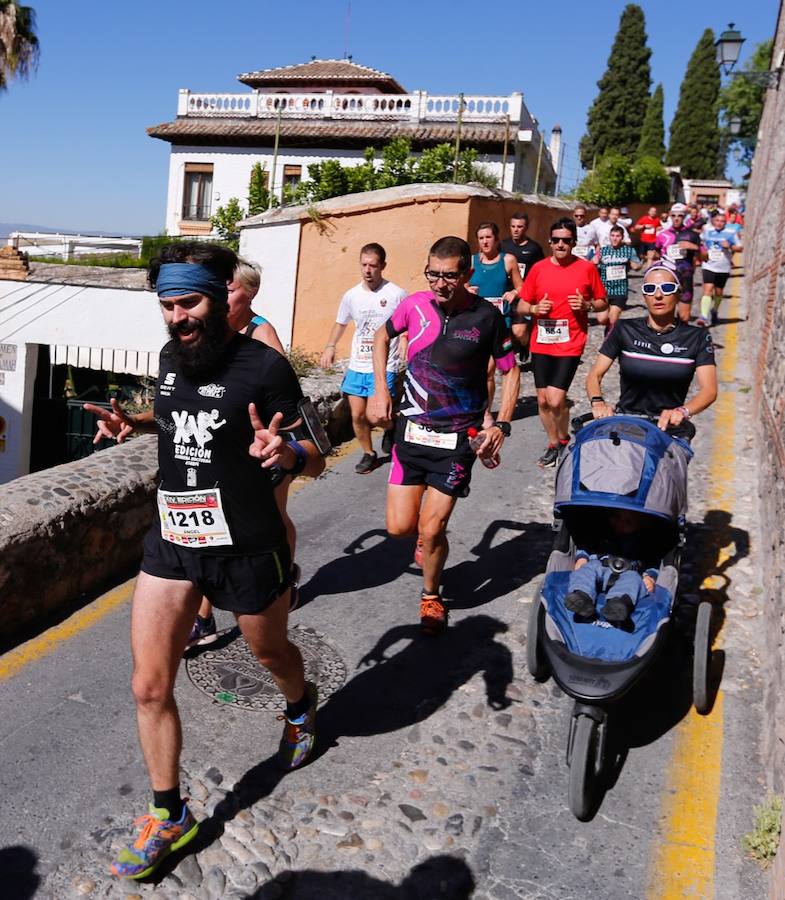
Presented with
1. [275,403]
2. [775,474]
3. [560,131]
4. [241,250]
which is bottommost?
[775,474]

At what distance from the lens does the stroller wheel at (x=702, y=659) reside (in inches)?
170

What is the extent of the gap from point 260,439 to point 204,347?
1.36ft

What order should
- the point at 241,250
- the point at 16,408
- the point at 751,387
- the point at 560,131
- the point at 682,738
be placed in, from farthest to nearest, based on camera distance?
the point at 560,131 → the point at 16,408 → the point at 241,250 → the point at 751,387 → the point at 682,738

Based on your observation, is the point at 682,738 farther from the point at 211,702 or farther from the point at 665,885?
the point at 211,702

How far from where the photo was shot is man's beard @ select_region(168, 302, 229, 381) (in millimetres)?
3301

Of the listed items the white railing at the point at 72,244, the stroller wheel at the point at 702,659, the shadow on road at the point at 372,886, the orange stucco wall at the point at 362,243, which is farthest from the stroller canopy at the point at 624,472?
the white railing at the point at 72,244

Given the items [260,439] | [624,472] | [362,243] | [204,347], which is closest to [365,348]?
[624,472]

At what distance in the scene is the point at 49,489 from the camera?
521 centimetres

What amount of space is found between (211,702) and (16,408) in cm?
1734

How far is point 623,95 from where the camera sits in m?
57.0

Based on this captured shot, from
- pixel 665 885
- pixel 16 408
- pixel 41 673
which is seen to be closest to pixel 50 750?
pixel 41 673

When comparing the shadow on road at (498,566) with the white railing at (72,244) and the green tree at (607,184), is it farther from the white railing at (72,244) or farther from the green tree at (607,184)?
the green tree at (607,184)

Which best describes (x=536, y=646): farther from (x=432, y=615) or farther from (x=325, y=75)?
(x=325, y=75)

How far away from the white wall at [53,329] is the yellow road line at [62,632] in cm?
1404
